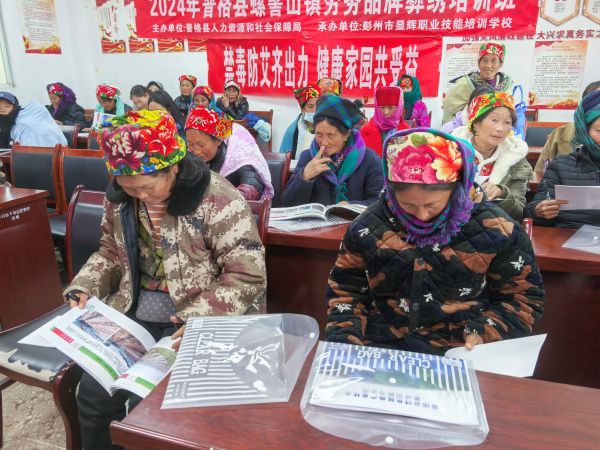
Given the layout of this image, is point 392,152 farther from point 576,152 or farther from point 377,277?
point 576,152

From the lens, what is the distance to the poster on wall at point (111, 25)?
5.26 m

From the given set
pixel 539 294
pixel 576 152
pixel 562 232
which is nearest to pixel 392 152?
pixel 539 294

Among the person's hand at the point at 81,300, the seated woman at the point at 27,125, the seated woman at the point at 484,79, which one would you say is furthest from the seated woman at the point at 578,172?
the seated woman at the point at 27,125

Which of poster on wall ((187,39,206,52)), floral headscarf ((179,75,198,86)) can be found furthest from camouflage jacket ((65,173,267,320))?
poster on wall ((187,39,206,52))

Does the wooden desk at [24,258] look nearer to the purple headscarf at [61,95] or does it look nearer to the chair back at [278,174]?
the chair back at [278,174]

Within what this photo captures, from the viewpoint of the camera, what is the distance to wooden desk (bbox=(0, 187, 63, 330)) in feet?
6.26

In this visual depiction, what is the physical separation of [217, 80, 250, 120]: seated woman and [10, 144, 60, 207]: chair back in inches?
89.8

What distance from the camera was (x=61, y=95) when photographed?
4910 millimetres

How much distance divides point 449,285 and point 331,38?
3.99m

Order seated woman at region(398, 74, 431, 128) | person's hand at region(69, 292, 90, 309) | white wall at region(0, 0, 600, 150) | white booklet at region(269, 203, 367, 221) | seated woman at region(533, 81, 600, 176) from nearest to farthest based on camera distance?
person's hand at region(69, 292, 90, 309) < white booklet at region(269, 203, 367, 221) < seated woman at region(533, 81, 600, 176) < seated woman at region(398, 74, 431, 128) < white wall at region(0, 0, 600, 150)

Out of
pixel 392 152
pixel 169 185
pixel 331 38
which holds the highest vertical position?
pixel 331 38

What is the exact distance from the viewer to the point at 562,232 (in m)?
1.50

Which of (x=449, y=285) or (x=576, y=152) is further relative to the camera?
(x=576, y=152)

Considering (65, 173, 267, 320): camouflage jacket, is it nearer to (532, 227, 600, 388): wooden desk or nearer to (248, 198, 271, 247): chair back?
(248, 198, 271, 247): chair back
